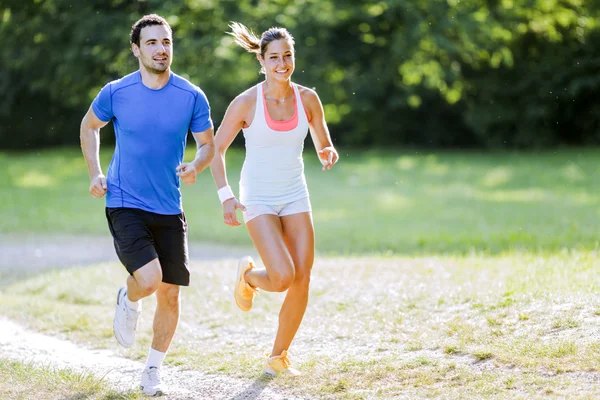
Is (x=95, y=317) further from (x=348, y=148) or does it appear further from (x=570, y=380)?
(x=348, y=148)

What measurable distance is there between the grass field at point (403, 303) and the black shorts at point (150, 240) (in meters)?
1.06

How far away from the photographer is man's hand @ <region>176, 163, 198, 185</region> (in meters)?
5.61

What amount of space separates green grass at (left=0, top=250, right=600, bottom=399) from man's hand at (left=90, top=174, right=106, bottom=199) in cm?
168

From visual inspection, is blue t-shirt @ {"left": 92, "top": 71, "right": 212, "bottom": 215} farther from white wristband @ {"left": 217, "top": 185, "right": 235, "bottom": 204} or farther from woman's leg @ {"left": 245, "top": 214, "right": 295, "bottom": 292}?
woman's leg @ {"left": 245, "top": 214, "right": 295, "bottom": 292}

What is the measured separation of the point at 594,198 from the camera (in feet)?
64.5

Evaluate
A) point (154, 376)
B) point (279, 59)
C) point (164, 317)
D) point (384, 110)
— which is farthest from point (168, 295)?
point (384, 110)

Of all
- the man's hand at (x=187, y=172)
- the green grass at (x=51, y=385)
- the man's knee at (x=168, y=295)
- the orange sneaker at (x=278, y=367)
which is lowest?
the green grass at (x=51, y=385)

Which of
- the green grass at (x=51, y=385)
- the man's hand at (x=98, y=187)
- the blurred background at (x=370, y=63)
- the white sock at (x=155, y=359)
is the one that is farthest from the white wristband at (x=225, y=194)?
the blurred background at (x=370, y=63)

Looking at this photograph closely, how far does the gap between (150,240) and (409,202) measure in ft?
48.7

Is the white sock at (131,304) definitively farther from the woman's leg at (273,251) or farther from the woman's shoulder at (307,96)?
the woman's shoulder at (307,96)

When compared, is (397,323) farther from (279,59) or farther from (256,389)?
(279,59)

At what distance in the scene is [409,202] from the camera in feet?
66.4

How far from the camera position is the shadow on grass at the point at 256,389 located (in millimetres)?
5809

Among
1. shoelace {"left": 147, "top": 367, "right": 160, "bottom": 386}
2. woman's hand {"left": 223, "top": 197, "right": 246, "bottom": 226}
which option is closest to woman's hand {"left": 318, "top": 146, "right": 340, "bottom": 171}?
woman's hand {"left": 223, "top": 197, "right": 246, "bottom": 226}
